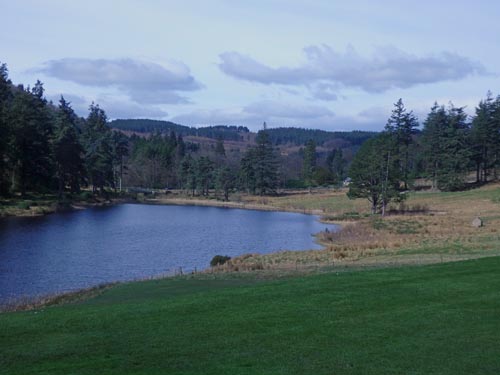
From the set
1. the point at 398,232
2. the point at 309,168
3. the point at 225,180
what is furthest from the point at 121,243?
the point at 309,168

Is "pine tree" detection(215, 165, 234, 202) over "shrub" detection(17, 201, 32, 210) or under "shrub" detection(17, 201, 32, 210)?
over

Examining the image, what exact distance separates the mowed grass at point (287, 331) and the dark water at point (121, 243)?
12118mm

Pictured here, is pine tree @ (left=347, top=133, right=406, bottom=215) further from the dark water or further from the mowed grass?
the mowed grass

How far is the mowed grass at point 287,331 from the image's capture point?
1112 centimetres

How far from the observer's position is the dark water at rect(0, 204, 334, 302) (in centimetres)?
3167

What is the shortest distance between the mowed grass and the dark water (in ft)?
39.8

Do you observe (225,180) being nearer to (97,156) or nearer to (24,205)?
(97,156)

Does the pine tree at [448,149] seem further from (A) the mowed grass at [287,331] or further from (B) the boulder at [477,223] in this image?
(A) the mowed grass at [287,331]

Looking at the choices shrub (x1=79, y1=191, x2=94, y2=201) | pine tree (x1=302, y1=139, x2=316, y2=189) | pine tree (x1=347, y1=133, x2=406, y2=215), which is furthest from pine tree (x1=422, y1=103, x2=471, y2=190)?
shrub (x1=79, y1=191, x2=94, y2=201)

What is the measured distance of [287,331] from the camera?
13.6 metres

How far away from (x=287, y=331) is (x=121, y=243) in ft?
113

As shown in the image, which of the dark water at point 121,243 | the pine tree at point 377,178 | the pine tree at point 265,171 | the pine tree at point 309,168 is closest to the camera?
the dark water at point 121,243

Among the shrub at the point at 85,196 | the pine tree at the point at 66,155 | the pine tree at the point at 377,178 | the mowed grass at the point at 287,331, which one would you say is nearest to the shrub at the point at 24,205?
the pine tree at the point at 66,155

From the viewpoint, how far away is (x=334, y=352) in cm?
1173
